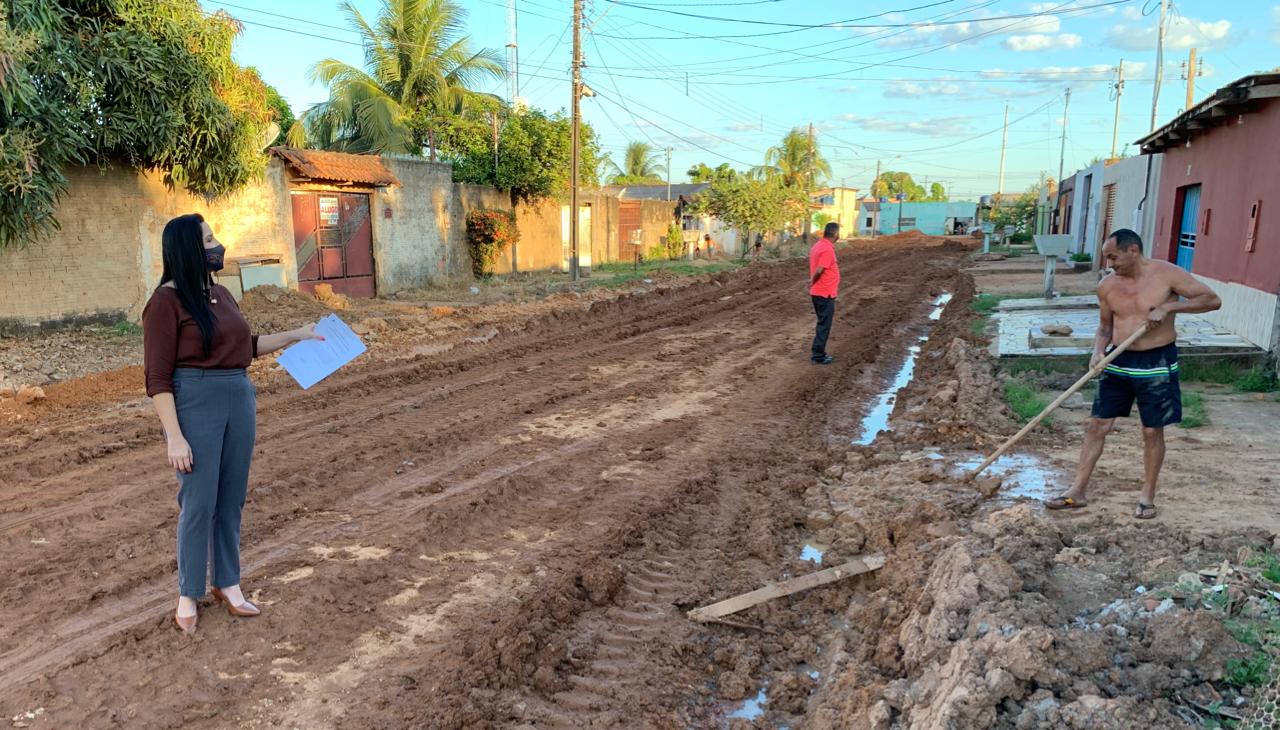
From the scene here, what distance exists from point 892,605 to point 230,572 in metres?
3.26

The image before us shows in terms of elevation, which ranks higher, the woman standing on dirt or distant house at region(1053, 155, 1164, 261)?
distant house at region(1053, 155, 1164, 261)

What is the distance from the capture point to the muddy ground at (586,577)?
3117 millimetres

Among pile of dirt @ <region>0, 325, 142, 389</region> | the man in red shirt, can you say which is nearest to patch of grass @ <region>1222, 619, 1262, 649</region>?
the man in red shirt

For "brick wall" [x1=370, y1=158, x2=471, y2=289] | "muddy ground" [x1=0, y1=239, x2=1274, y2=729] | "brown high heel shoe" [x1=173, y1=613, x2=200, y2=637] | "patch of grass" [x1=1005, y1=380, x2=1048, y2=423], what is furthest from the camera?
"brick wall" [x1=370, y1=158, x2=471, y2=289]

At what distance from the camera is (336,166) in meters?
15.8

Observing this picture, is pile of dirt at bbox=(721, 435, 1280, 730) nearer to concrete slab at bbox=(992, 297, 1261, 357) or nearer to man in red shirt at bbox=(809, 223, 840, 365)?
concrete slab at bbox=(992, 297, 1261, 357)

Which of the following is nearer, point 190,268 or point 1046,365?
point 190,268

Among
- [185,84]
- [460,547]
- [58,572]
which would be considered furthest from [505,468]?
[185,84]

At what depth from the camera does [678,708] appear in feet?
11.2

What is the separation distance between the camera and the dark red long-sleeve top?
3361 mm

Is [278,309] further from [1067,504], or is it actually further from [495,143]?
[1067,504]

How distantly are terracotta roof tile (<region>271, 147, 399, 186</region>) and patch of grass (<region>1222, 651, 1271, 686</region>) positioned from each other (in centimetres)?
1529

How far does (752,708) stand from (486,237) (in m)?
18.5

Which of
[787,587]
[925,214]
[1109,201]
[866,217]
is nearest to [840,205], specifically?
[925,214]
